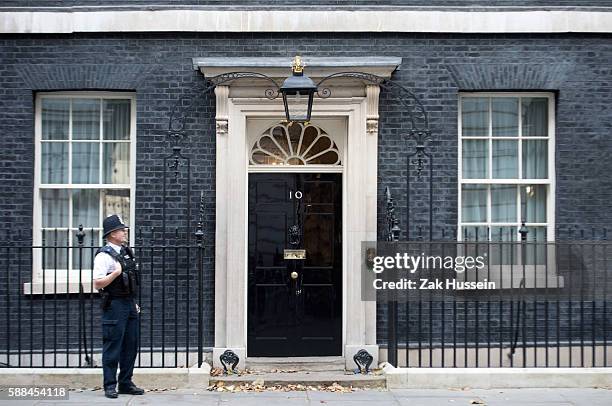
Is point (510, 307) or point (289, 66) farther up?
point (289, 66)

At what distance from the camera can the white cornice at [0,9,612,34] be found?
10133 mm

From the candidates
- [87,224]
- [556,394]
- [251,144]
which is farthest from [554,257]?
[87,224]

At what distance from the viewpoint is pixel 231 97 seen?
33.0ft

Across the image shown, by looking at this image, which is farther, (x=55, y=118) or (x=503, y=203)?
(x=503, y=203)

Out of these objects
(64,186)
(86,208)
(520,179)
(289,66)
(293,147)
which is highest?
(289,66)

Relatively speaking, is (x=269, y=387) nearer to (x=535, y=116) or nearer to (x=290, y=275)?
(x=290, y=275)

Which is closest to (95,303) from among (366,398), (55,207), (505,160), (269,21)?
(55,207)

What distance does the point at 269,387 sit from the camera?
932 centimetres

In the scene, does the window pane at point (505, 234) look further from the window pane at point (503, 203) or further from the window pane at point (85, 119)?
the window pane at point (85, 119)

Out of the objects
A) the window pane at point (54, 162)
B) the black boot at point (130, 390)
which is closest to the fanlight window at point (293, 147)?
the window pane at point (54, 162)

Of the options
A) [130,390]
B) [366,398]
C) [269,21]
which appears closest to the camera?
[130,390]

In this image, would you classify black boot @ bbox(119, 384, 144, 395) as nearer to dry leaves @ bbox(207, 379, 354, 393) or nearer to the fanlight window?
dry leaves @ bbox(207, 379, 354, 393)

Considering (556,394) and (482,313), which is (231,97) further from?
(556,394)

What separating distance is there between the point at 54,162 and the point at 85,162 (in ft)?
1.27
